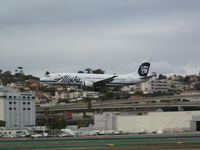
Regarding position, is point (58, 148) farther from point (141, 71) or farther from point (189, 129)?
point (141, 71)

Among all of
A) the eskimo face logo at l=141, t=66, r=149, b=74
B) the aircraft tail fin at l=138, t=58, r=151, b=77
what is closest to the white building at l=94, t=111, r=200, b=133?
the aircraft tail fin at l=138, t=58, r=151, b=77

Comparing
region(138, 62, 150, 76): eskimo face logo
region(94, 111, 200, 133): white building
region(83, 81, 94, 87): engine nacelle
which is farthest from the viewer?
region(138, 62, 150, 76): eskimo face logo

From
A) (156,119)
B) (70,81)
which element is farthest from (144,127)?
(70,81)

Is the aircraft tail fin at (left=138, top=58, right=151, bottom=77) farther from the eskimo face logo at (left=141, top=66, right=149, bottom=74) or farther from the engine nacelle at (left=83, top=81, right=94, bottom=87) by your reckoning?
the engine nacelle at (left=83, top=81, right=94, bottom=87)

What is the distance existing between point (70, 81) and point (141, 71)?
3059cm

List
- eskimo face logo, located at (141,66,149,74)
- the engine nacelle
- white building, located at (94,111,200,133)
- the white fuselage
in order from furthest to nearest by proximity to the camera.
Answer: eskimo face logo, located at (141,66,149,74) < white building, located at (94,111,200,133) < the engine nacelle < the white fuselage

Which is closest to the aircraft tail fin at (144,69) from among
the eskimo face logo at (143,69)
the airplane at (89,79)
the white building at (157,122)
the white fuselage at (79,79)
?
the eskimo face logo at (143,69)

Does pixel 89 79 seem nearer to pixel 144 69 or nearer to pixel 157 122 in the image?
pixel 157 122

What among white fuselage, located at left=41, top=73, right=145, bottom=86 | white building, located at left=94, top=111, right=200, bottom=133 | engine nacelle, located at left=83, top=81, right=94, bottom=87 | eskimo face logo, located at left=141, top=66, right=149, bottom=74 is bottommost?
white building, located at left=94, top=111, right=200, bottom=133

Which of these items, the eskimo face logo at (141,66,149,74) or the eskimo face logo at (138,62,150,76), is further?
the eskimo face logo at (141,66,149,74)

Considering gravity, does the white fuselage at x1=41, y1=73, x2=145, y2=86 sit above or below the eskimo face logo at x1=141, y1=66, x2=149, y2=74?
below

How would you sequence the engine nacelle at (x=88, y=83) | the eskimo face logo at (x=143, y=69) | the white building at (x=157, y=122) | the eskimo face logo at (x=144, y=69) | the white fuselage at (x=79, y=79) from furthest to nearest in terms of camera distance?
the eskimo face logo at (x=144, y=69) → the eskimo face logo at (x=143, y=69) → the white building at (x=157, y=122) → the engine nacelle at (x=88, y=83) → the white fuselage at (x=79, y=79)

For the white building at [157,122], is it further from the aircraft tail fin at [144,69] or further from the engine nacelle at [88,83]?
the engine nacelle at [88,83]

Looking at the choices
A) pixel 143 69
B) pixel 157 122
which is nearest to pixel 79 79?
pixel 157 122
